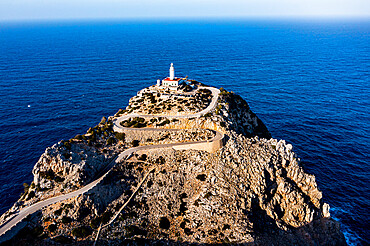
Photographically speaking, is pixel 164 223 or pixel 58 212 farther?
pixel 164 223

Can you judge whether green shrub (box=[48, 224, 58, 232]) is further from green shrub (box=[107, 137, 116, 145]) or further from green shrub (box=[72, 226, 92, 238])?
green shrub (box=[107, 137, 116, 145])

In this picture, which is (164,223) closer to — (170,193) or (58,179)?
(170,193)

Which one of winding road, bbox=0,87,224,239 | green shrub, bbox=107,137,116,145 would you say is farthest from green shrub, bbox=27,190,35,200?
green shrub, bbox=107,137,116,145

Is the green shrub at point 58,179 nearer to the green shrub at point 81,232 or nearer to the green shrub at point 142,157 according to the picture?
the green shrub at point 81,232

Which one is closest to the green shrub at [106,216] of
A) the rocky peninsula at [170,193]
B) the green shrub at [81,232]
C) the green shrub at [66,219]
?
the rocky peninsula at [170,193]

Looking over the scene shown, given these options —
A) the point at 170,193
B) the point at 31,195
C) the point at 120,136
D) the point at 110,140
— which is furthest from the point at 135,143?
the point at 31,195

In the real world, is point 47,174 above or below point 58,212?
above

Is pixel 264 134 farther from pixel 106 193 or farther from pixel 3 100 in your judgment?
pixel 3 100

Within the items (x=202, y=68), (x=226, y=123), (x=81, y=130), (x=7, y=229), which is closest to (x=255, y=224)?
(x=226, y=123)
